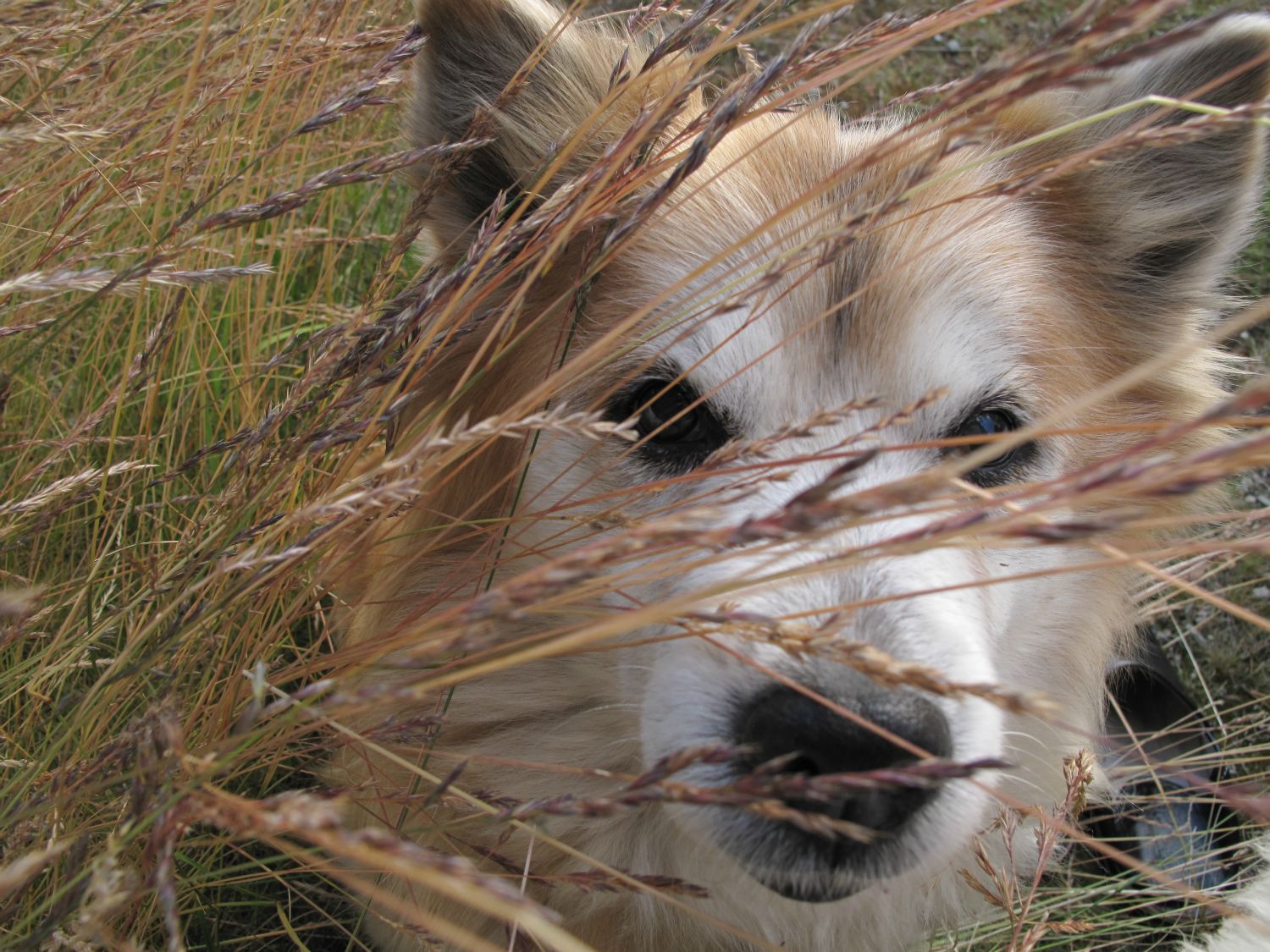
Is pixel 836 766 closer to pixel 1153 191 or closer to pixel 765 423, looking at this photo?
pixel 765 423

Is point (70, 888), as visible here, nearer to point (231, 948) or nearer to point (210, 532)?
point (210, 532)

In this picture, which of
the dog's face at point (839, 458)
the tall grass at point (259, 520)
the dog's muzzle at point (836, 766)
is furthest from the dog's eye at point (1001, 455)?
the dog's muzzle at point (836, 766)

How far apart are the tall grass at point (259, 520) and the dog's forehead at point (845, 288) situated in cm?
29

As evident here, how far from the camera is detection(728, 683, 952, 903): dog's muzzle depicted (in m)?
1.26

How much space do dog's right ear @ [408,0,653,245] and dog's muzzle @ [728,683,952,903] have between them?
3.49 feet

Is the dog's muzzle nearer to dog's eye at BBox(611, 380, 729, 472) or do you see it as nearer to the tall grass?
the tall grass

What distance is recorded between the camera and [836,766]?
126cm

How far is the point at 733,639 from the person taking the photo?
1414 mm

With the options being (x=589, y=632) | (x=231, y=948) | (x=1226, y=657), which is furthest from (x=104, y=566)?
(x=1226, y=657)

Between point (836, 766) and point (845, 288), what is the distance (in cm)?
98

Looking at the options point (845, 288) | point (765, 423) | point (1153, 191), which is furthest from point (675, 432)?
point (1153, 191)

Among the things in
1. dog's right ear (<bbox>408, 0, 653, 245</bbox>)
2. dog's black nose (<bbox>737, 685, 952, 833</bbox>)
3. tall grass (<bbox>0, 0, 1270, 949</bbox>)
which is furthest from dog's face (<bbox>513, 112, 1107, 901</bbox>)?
dog's right ear (<bbox>408, 0, 653, 245</bbox>)

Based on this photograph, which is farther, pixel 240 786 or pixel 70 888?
pixel 240 786

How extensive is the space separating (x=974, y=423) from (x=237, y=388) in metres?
1.56
